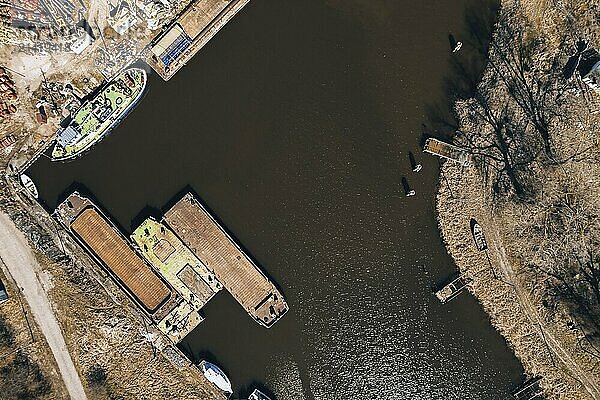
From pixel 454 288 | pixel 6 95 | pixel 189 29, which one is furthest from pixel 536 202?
pixel 6 95

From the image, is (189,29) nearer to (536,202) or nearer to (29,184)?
(29,184)

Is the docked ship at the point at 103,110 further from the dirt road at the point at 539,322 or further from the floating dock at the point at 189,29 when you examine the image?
the dirt road at the point at 539,322

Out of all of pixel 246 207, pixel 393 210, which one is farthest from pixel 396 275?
pixel 246 207

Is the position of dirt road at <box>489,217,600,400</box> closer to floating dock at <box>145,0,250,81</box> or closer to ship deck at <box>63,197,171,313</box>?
ship deck at <box>63,197,171,313</box>

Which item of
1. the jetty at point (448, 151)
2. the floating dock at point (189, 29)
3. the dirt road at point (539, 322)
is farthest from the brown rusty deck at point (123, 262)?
the dirt road at point (539, 322)

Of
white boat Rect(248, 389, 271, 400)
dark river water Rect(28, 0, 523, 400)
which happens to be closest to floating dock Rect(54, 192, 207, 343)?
dark river water Rect(28, 0, 523, 400)

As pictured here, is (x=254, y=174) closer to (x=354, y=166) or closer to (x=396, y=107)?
(x=354, y=166)

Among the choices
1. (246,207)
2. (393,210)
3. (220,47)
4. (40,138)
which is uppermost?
(40,138)
